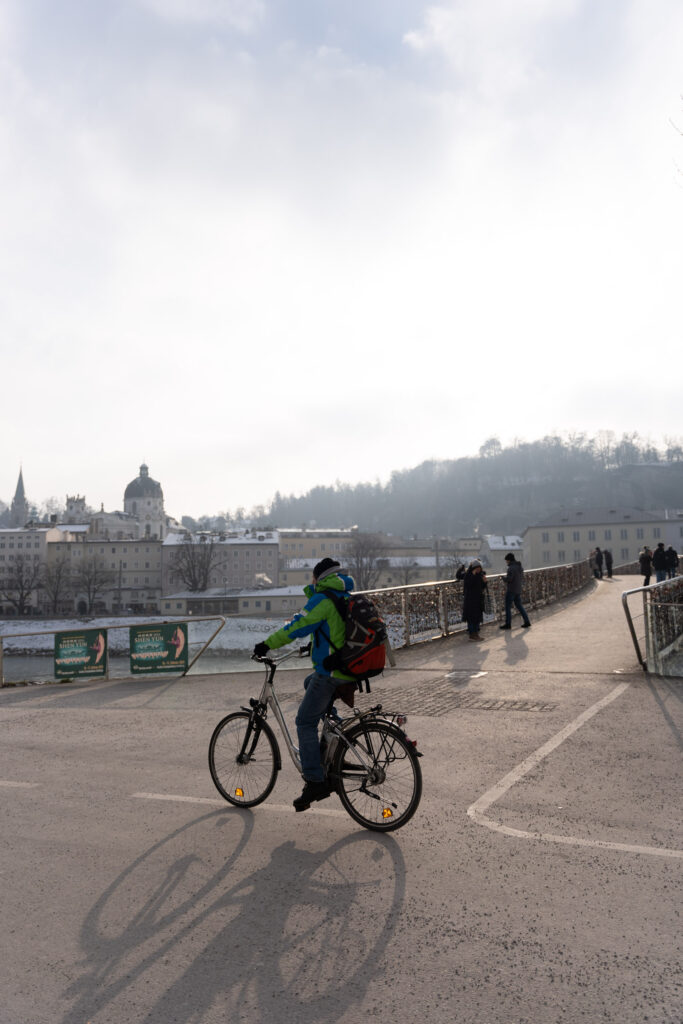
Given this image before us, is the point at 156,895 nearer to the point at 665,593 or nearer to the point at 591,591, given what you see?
the point at 665,593

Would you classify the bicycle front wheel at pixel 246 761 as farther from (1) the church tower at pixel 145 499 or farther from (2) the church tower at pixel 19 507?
(2) the church tower at pixel 19 507

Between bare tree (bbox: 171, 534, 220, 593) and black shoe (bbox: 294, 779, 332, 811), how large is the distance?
10109 centimetres

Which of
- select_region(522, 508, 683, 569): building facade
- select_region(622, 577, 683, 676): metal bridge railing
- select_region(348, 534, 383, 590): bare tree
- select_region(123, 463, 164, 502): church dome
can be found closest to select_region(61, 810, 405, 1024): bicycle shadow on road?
select_region(622, 577, 683, 676): metal bridge railing

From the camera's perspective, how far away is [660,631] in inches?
416

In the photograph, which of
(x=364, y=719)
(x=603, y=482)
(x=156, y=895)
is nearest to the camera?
(x=156, y=895)

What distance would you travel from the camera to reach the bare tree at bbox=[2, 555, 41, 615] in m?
100

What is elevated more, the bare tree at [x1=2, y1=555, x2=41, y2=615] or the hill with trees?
the hill with trees

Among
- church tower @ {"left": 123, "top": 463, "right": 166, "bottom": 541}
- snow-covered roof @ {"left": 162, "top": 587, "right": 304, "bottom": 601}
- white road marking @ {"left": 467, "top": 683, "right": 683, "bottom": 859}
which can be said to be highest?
church tower @ {"left": 123, "top": 463, "right": 166, "bottom": 541}

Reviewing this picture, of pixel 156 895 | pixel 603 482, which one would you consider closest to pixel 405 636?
pixel 156 895

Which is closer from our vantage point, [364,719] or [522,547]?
[364,719]

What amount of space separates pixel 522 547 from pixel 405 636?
111031 millimetres

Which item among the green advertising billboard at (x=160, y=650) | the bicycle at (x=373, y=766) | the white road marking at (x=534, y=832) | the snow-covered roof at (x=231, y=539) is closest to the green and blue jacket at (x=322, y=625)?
the bicycle at (x=373, y=766)

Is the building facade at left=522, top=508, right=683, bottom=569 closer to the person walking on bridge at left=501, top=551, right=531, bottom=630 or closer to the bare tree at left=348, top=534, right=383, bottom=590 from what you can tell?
the bare tree at left=348, top=534, right=383, bottom=590

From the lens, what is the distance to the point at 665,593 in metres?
11.3
